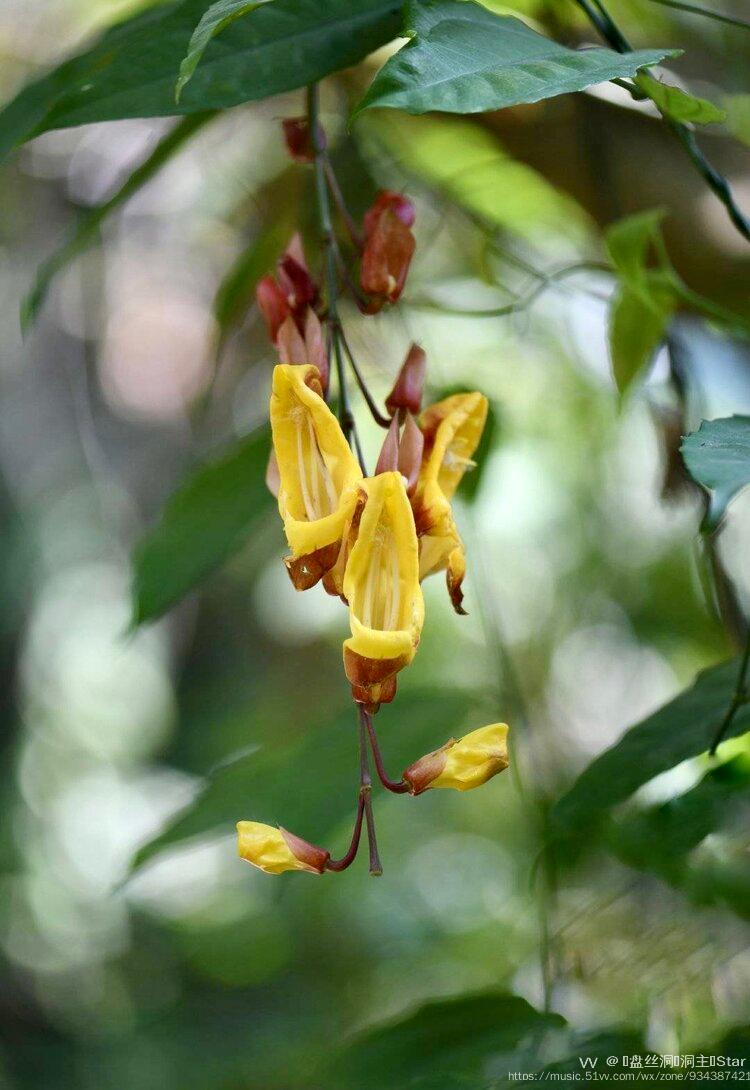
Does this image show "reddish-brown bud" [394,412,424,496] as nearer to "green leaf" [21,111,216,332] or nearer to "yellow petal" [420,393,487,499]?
"yellow petal" [420,393,487,499]

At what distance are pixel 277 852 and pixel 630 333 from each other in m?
0.34

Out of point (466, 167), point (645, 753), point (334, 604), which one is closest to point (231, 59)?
point (645, 753)

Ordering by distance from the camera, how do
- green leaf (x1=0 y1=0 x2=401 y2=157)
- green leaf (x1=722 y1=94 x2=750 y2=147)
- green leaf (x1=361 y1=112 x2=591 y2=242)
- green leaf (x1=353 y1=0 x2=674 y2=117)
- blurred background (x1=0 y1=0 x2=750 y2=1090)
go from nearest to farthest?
green leaf (x1=353 y1=0 x2=674 y2=117)
green leaf (x1=0 y1=0 x2=401 y2=157)
green leaf (x1=722 y1=94 x2=750 y2=147)
blurred background (x1=0 y1=0 x2=750 y2=1090)
green leaf (x1=361 y1=112 x2=591 y2=242)

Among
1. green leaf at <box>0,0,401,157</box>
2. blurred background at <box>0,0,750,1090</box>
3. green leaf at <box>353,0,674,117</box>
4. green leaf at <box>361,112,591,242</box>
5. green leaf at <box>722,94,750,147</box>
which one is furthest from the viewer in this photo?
green leaf at <box>361,112,591,242</box>

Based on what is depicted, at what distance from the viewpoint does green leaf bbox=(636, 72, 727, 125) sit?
1.05 feet

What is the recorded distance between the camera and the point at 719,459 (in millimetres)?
280

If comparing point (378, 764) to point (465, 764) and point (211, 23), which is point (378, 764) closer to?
point (465, 764)

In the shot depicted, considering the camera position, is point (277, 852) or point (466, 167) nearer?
point (277, 852)

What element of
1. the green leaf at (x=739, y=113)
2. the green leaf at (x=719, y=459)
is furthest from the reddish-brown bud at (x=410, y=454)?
the green leaf at (x=739, y=113)

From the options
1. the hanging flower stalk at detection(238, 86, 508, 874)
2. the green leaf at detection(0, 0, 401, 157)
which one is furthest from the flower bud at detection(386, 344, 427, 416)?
the green leaf at detection(0, 0, 401, 157)

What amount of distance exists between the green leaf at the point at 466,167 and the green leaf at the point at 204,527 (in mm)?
335

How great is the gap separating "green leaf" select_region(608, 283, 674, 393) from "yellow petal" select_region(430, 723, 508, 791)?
28 centimetres

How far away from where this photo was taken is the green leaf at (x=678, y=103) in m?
0.32

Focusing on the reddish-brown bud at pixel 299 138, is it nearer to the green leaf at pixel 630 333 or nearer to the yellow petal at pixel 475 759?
the green leaf at pixel 630 333
